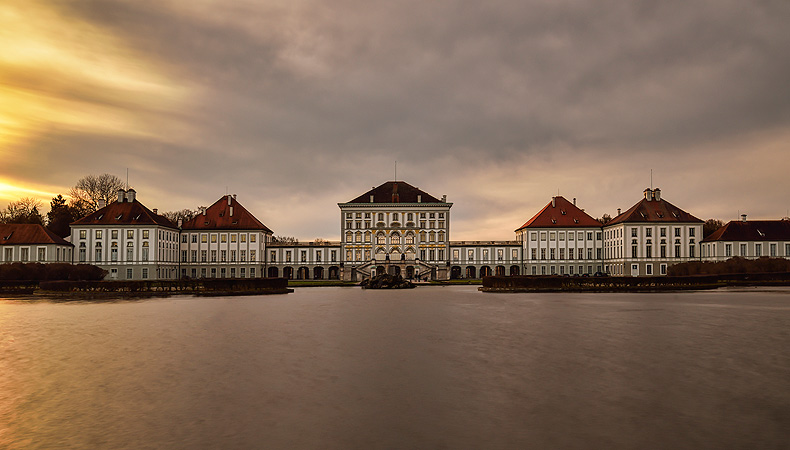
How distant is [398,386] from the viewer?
12055 mm

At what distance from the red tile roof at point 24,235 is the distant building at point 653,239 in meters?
83.0

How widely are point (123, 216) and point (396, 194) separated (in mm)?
43932

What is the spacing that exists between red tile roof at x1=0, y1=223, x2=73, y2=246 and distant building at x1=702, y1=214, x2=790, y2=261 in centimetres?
9565

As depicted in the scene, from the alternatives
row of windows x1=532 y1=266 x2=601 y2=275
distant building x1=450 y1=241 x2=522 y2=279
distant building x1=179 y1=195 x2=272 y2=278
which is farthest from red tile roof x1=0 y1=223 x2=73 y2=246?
row of windows x1=532 y1=266 x2=601 y2=275

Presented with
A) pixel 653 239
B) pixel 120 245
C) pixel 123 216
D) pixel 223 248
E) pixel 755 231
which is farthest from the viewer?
pixel 223 248

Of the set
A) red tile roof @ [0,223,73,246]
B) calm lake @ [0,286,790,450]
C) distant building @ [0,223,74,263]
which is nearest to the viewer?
calm lake @ [0,286,790,450]

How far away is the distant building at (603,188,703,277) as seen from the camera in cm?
9269

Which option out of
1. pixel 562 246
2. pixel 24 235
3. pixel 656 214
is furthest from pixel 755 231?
pixel 24 235

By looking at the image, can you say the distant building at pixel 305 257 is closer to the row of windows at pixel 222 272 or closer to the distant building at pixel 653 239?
the row of windows at pixel 222 272

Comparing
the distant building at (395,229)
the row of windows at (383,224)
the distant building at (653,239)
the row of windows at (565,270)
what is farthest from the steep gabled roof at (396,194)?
the distant building at (653,239)

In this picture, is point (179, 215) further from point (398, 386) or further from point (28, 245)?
point (398, 386)

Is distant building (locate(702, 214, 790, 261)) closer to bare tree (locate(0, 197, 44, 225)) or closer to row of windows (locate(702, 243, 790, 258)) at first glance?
row of windows (locate(702, 243, 790, 258))

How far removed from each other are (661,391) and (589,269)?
92.2 metres

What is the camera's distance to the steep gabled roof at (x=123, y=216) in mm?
90062
